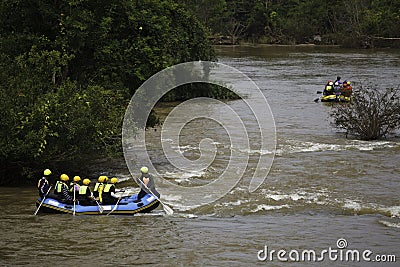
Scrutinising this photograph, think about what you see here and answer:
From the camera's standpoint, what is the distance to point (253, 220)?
1709cm

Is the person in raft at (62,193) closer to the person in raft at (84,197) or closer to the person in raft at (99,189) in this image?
the person in raft at (84,197)

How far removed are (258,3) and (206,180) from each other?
77.1 m

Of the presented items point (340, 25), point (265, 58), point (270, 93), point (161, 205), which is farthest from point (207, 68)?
point (340, 25)

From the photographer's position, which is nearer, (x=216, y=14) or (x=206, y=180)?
(x=206, y=180)

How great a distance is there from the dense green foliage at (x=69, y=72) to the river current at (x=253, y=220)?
60.9 inches

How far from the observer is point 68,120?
63.2 feet

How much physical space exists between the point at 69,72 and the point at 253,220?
10.0 metres

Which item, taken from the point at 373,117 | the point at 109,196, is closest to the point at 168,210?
the point at 109,196

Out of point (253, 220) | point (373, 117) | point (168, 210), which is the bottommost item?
point (253, 220)

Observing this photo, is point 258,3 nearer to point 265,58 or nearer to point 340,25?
point 340,25

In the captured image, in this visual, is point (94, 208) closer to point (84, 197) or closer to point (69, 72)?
point (84, 197)

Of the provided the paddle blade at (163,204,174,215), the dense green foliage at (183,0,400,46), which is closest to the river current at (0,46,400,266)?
the paddle blade at (163,204,174,215)

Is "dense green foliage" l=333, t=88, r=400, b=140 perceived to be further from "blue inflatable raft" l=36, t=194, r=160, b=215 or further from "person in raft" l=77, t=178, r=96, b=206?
"person in raft" l=77, t=178, r=96, b=206

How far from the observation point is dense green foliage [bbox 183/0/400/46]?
80500 millimetres
